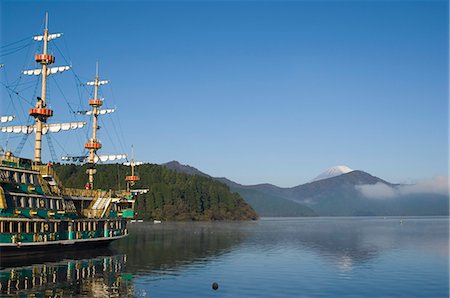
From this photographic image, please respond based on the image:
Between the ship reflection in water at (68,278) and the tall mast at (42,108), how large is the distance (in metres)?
19.1

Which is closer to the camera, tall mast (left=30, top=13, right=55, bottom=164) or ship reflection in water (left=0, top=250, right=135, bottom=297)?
ship reflection in water (left=0, top=250, right=135, bottom=297)

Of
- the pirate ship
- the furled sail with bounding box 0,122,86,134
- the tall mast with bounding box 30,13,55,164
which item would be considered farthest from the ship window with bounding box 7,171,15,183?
the furled sail with bounding box 0,122,86,134

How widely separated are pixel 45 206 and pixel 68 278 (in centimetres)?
1918

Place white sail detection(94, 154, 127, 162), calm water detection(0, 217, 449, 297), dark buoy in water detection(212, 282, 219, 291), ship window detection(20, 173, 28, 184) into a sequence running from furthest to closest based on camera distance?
white sail detection(94, 154, 127, 162) < ship window detection(20, 173, 28, 184) < dark buoy in water detection(212, 282, 219, 291) < calm water detection(0, 217, 449, 297)

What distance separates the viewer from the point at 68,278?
50500mm

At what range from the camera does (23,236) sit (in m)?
62.2

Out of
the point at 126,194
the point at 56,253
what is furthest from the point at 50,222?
the point at 126,194

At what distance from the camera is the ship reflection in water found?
43.2m

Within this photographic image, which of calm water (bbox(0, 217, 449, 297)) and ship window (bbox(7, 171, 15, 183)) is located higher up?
ship window (bbox(7, 171, 15, 183))

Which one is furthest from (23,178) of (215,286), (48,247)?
(215,286)

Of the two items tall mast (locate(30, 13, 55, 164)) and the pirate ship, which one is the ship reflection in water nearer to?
the pirate ship

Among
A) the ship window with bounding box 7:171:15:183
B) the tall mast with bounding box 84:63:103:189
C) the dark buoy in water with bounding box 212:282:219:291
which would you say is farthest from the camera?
the tall mast with bounding box 84:63:103:189

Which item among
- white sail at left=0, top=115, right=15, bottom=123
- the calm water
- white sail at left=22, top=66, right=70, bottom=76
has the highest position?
white sail at left=22, top=66, right=70, bottom=76

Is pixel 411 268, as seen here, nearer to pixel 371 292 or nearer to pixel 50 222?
pixel 371 292
